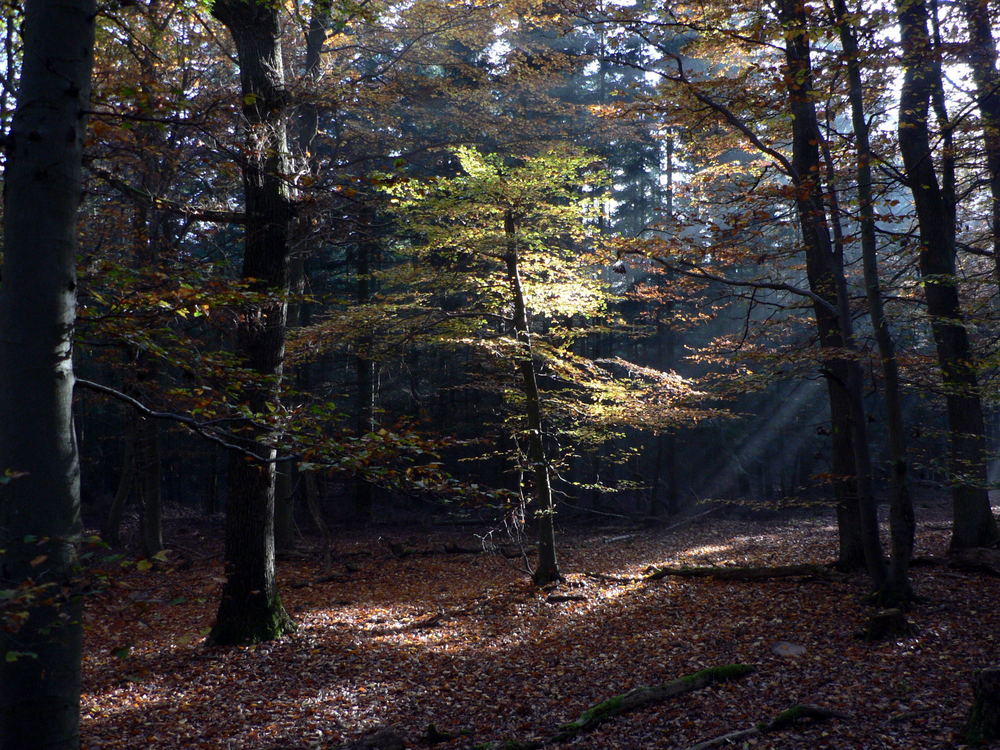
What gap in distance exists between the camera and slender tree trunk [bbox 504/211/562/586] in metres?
11.8

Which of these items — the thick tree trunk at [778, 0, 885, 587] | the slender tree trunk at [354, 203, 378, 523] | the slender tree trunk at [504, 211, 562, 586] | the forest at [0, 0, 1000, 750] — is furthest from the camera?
the slender tree trunk at [354, 203, 378, 523]

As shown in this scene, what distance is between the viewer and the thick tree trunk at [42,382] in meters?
3.05

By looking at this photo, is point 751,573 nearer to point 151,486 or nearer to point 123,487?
point 151,486

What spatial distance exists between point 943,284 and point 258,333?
10195 millimetres

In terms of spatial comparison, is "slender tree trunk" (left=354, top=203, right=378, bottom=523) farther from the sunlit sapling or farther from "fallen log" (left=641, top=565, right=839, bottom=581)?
"fallen log" (left=641, top=565, right=839, bottom=581)

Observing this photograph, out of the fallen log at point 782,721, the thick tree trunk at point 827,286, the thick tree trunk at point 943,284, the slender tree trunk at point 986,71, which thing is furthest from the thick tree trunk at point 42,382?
the slender tree trunk at point 986,71

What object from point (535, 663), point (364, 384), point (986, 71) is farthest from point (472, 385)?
point (986, 71)

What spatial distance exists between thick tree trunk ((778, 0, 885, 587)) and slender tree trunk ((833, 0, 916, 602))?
9.4 inches

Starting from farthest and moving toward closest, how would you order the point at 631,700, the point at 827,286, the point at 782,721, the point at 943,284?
the point at 943,284 → the point at 827,286 → the point at 631,700 → the point at 782,721

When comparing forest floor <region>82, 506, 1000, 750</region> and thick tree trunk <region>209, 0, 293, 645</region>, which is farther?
thick tree trunk <region>209, 0, 293, 645</region>

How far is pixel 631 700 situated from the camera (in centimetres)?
624

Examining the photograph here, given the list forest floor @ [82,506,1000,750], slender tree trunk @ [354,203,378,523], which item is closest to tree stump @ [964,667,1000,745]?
forest floor @ [82,506,1000,750]

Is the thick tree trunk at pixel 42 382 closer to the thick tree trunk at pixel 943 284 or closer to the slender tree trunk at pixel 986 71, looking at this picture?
the thick tree trunk at pixel 943 284

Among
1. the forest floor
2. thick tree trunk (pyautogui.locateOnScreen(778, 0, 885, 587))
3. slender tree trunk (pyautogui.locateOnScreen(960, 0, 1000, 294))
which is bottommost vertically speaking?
the forest floor
